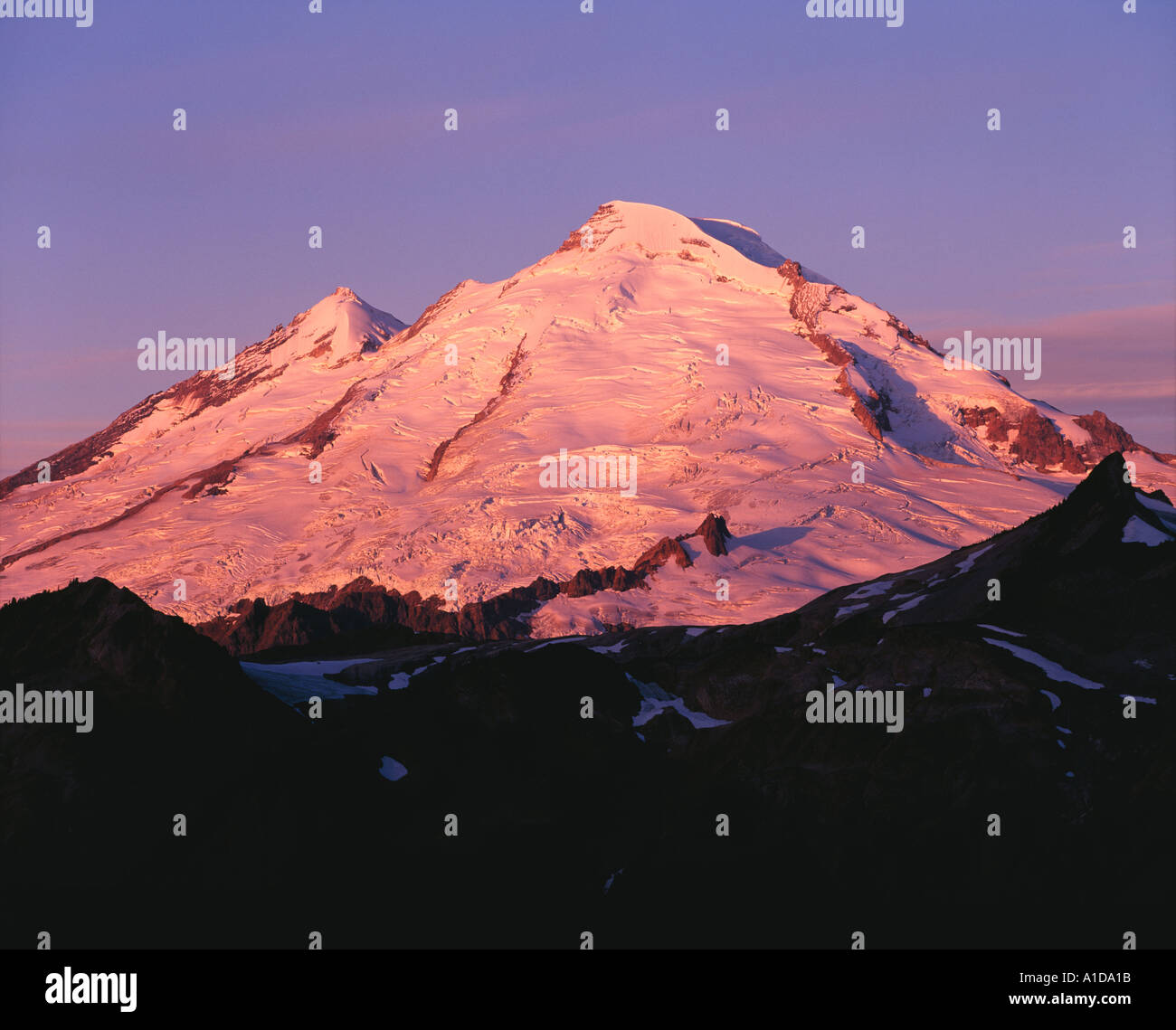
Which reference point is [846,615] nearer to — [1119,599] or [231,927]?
A: [1119,599]

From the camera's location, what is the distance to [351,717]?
143m

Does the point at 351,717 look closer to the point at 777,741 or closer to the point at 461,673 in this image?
the point at 461,673

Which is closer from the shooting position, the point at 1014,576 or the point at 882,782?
the point at 882,782
